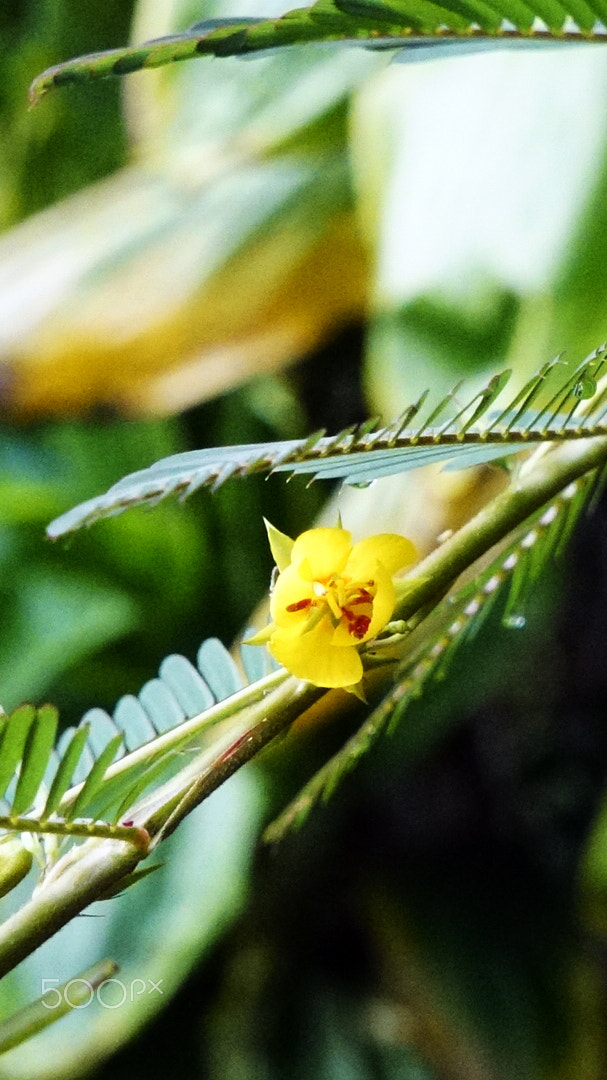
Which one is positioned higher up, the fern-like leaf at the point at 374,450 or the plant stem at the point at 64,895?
the fern-like leaf at the point at 374,450

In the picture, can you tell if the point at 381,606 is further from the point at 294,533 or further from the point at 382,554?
the point at 294,533

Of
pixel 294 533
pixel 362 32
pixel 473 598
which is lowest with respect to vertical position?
pixel 294 533

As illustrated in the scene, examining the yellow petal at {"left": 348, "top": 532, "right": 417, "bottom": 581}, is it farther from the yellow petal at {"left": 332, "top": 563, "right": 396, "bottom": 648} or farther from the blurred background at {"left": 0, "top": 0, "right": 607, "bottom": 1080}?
the blurred background at {"left": 0, "top": 0, "right": 607, "bottom": 1080}

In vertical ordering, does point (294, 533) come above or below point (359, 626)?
below

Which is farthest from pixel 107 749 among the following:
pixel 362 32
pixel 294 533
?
pixel 294 533

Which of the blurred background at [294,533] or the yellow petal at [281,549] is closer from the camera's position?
the yellow petal at [281,549]

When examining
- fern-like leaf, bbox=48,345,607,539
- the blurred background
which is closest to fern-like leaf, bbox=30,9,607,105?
fern-like leaf, bbox=48,345,607,539

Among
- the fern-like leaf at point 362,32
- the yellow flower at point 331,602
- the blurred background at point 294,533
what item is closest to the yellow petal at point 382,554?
the yellow flower at point 331,602

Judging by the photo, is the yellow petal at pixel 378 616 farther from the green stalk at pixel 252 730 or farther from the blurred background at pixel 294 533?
the blurred background at pixel 294 533
